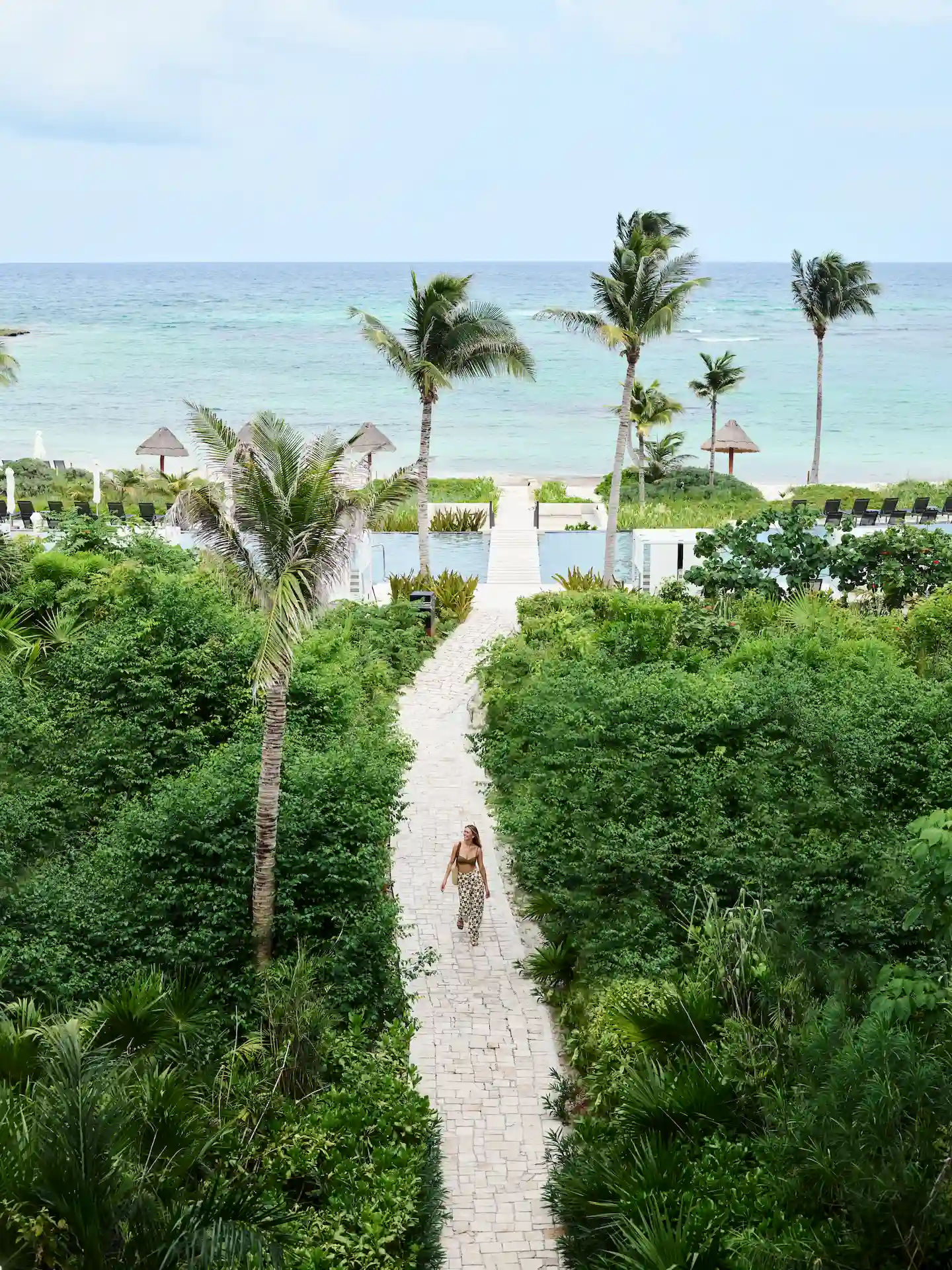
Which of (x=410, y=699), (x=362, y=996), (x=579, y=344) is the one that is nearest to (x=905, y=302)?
(x=579, y=344)

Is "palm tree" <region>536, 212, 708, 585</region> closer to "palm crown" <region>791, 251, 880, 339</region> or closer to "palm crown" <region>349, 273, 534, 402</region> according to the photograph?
"palm crown" <region>349, 273, 534, 402</region>

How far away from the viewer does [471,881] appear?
42.1 feet

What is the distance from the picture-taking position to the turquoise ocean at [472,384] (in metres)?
64.4

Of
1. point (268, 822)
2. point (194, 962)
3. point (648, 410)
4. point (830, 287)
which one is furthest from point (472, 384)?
point (194, 962)

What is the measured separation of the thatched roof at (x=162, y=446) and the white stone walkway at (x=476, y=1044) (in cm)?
2163

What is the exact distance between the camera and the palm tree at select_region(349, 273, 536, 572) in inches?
963

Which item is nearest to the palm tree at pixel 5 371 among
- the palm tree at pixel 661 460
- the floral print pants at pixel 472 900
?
the floral print pants at pixel 472 900

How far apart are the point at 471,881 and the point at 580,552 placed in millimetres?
17964

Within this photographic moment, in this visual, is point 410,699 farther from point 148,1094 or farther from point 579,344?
point 579,344

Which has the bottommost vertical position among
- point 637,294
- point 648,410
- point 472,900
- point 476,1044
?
point 476,1044

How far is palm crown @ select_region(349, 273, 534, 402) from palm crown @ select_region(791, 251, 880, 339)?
18619 mm

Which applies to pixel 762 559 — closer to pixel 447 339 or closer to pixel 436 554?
pixel 447 339

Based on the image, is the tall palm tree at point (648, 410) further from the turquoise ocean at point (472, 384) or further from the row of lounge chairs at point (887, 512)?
the turquoise ocean at point (472, 384)

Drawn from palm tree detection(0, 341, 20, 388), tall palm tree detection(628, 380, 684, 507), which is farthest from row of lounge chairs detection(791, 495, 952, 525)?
palm tree detection(0, 341, 20, 388)
